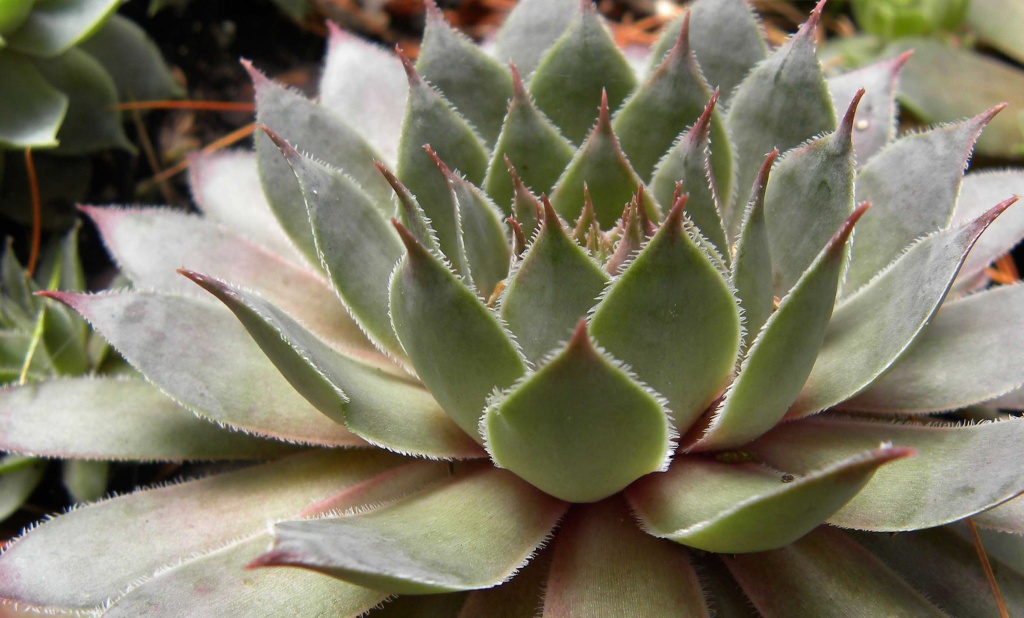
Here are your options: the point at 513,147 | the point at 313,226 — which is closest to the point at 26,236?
the point at 313,226

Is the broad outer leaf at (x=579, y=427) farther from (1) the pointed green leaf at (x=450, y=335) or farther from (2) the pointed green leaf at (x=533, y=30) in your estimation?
(2) the pointed green leaf at (x=533, y=30)

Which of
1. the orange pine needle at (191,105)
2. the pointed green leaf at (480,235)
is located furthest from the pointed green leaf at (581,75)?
the orange pine needle at (191,105)

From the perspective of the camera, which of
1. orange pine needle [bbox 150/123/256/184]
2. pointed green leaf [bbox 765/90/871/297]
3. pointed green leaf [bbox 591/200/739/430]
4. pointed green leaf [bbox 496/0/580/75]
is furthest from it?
orange pine needle [bbox 150/123/256/184]

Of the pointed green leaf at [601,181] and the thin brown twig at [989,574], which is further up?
the pointed green leaf at [601,181]

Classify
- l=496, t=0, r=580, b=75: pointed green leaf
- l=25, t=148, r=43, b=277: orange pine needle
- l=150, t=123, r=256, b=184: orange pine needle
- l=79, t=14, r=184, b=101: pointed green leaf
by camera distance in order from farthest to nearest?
l=150, t=123, r=256, b=184: orange pine needle < l=79, t=14, r=184, b=101: pointed green leaf < l=25, t=148, r=43, b=277: orange pine needle < l=496, t=0, r=580, b=75: pointed green leaf

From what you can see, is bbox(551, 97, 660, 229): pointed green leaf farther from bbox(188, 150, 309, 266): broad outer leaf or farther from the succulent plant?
bbox(188, 150, 309, 266): broad outer leaf

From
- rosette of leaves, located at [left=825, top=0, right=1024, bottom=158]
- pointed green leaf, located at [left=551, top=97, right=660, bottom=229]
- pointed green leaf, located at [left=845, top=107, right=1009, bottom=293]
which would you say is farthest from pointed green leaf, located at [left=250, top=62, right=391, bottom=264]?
rosette of leaves, located at [left=825, top=0, right=1024, bottom=158]

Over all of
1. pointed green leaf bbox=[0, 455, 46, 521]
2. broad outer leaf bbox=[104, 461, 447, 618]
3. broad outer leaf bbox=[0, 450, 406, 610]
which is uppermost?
broad outer leaf bbox=[104, 461, 447, 618]
